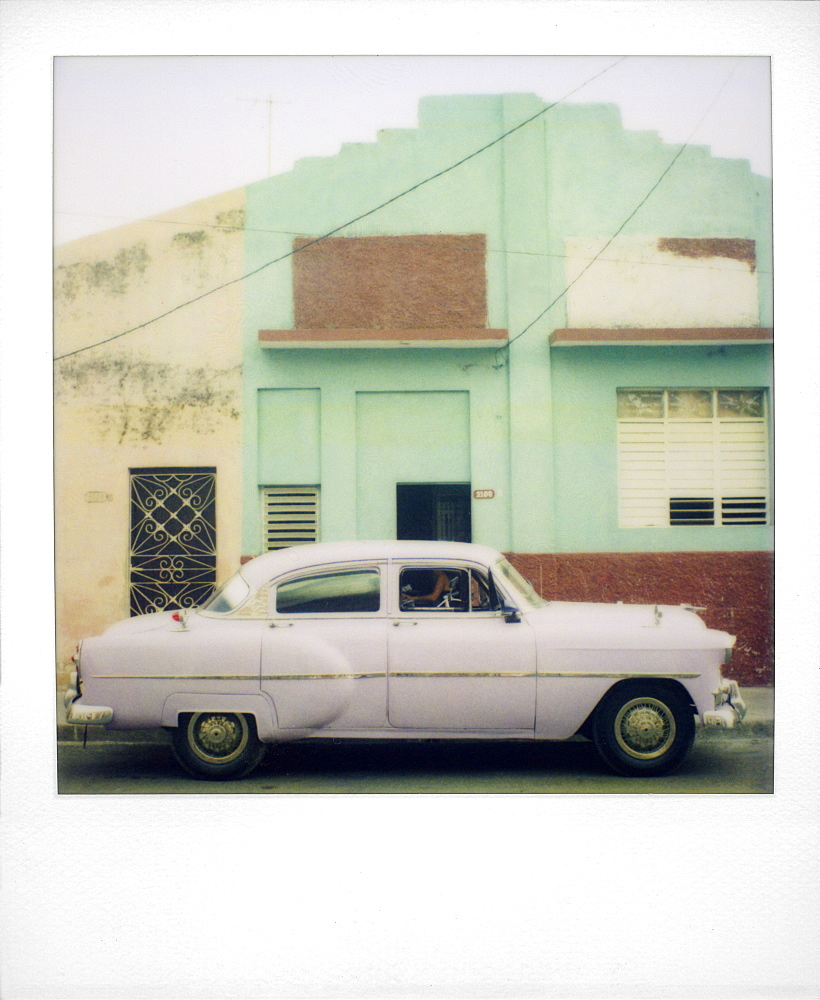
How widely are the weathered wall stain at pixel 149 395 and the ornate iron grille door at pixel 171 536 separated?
1.00ft

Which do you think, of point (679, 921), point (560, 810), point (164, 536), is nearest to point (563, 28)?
point (164, 536)

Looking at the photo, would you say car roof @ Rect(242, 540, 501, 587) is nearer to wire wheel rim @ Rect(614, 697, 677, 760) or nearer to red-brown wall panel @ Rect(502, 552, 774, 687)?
red-brown wall panel @ Rect(502, 552, 774, 687)

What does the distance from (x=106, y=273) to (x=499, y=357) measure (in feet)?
8.67

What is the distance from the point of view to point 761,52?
4.82m

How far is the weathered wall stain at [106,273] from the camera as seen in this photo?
16.9 feet

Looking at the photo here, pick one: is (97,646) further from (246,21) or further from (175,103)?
(246,21)

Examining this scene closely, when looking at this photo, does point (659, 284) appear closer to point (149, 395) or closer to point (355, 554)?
point (355, 554)

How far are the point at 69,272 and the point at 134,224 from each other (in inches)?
21.8

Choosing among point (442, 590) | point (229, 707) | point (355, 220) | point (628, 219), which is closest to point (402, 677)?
point (442, 590)

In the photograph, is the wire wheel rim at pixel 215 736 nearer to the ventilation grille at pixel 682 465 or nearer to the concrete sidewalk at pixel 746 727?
the concrete sidewalk at pixel 746 727

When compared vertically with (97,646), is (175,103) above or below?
above

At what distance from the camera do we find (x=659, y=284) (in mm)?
5691

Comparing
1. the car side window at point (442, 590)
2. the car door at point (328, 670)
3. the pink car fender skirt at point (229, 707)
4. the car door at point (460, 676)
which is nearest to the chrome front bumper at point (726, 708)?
the car door at point (460, 676)

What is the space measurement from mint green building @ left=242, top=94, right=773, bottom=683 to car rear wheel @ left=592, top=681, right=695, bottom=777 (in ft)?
A: 2.50
